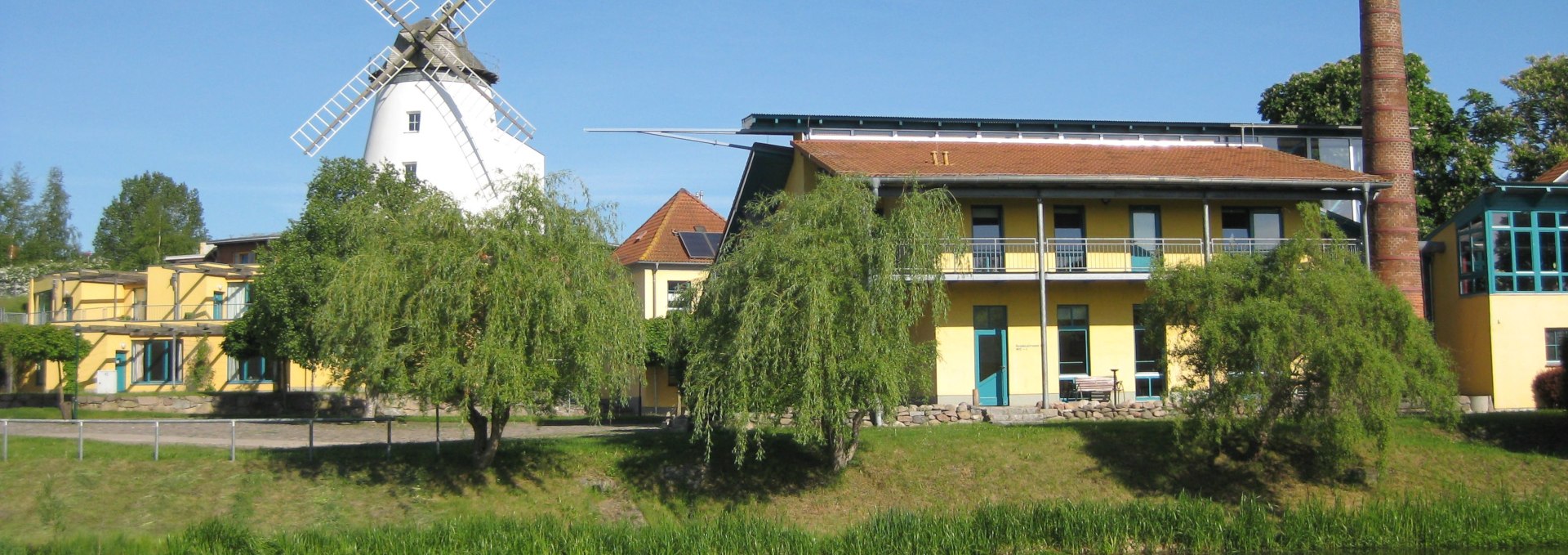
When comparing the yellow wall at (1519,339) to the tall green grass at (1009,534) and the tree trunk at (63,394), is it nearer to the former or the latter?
the tall green grass at (1009,534)

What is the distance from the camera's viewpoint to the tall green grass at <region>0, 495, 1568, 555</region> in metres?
17.2

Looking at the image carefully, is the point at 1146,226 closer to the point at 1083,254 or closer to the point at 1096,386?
the point at 1083,254

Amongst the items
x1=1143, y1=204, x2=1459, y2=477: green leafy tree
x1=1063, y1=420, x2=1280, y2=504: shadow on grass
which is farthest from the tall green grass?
x1=1143, y1=204, x2=1459, y2=477: green leafy tree

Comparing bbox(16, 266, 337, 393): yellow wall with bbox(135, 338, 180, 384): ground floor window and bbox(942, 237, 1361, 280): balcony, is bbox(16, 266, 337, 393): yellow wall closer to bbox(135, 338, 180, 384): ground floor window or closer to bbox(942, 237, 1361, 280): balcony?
bbox(135, 338, 180, 384): ground floor window

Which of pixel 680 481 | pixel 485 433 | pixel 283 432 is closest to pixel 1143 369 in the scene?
pixel 680 481

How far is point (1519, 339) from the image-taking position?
2708cm

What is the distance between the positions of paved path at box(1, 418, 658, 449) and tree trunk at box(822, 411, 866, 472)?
5.42 metres

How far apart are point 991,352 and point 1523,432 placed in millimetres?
10499

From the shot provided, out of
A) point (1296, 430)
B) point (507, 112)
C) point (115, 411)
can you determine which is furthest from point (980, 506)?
point (507, 112)

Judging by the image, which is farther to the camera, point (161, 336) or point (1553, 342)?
point (161, 336)

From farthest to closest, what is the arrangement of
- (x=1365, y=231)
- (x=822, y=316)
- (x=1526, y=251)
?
(x=1526, y=251) → (x=1365, y=231) → (x=822, y=316)

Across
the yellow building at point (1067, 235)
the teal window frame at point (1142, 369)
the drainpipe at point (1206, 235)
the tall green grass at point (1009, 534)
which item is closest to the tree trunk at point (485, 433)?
the tall green grass at point (1009, 534)

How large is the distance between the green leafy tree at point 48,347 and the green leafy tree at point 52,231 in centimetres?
4109

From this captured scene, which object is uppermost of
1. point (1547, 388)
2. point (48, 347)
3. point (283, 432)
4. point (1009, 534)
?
point (48, 347)
